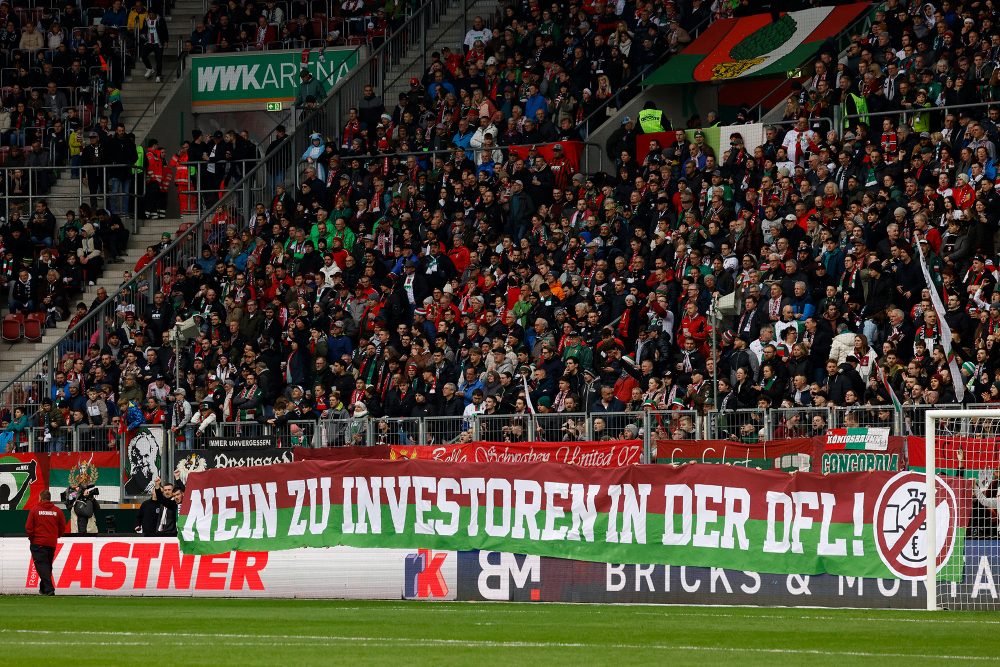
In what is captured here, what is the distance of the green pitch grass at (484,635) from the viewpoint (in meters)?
13.3

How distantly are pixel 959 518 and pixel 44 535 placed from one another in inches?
458

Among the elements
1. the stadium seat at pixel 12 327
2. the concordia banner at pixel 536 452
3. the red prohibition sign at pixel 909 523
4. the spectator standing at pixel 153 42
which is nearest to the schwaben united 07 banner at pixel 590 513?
the red prohibition sign at pixel 909 523

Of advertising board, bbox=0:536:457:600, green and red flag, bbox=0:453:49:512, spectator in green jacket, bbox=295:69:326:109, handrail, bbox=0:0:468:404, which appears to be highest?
spectator in green jacket, bbox=295:69:326:109

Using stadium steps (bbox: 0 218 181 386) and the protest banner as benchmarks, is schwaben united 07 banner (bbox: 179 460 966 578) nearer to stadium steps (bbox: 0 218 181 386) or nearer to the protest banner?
the protest banner

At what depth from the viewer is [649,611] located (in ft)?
61.2

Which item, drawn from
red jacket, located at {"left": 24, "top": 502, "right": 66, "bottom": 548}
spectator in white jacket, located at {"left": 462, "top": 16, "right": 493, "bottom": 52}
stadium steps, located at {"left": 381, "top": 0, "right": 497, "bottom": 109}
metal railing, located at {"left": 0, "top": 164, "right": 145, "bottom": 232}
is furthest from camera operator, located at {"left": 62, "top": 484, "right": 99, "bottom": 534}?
stadium steps, located at {"left": 381, "top": 0, "right": 497, "bottom": 109}

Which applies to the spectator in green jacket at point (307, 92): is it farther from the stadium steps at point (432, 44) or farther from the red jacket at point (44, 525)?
the red jacket at point (44, 525)

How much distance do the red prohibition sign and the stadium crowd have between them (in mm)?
2727

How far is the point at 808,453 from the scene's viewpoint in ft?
70.6

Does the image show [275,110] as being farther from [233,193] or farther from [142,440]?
[142,440]

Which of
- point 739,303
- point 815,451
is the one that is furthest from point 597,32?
point 815,451

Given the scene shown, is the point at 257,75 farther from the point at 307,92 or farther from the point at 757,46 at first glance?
the point at 757,46

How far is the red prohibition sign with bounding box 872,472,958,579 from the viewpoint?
18.4 m

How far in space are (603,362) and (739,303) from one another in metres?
2.16
